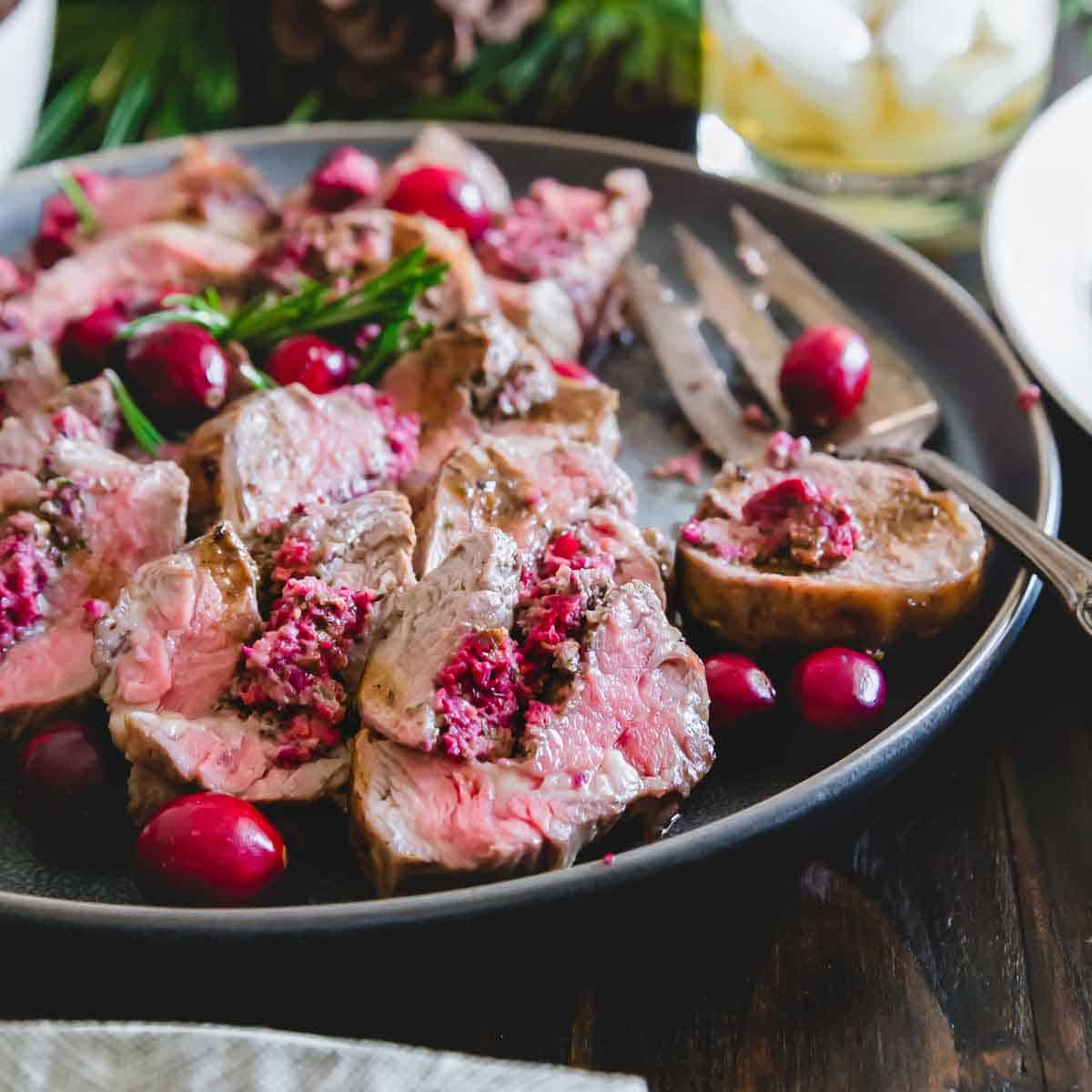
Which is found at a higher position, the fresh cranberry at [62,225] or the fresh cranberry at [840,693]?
the fresh cranberry at [62,225]

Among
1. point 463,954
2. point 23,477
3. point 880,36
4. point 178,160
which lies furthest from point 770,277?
point 463,954

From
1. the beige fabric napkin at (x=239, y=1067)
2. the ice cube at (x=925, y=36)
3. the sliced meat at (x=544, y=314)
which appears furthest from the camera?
the ice cube at (x=925, y=36)

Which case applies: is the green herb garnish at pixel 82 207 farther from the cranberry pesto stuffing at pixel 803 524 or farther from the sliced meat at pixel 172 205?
the cranberry pesto stuffing at pixel 803 524

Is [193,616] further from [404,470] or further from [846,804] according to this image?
[846,804]

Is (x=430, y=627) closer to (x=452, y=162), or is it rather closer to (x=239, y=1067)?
(x=239, y=1067)

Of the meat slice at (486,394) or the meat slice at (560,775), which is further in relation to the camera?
the meat slice at (486,394)

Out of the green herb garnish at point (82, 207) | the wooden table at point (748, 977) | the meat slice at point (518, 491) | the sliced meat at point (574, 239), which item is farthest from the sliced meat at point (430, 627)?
the green herb garnish at point (82, 207)

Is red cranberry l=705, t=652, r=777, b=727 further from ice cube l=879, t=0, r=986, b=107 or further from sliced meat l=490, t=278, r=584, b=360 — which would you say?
ice cube l=879, t=0, r=986, b=107
